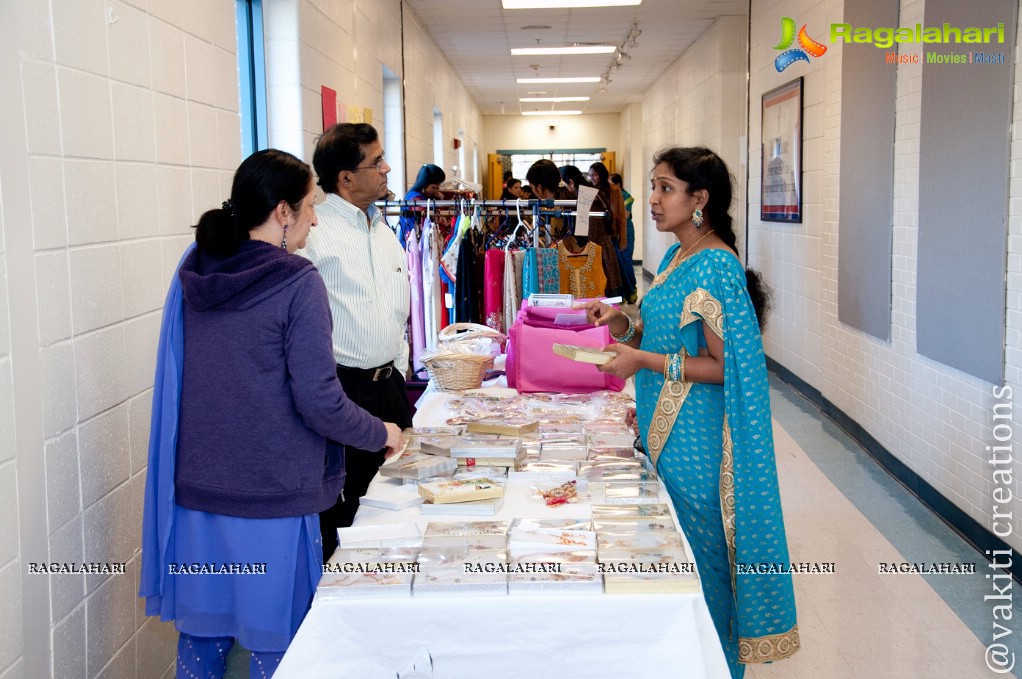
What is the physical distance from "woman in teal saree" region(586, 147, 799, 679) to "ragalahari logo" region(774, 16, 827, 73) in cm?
471

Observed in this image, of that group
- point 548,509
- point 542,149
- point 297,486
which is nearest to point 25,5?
point 297,486

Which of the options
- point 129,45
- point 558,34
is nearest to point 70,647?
point 129,45

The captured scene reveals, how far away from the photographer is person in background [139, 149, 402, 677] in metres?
2.06

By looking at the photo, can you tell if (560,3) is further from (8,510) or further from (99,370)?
(8,510)

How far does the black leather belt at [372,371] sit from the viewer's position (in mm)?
2965

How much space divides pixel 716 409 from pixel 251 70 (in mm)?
3516

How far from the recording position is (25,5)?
2.24 meters

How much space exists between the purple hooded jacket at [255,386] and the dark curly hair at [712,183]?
1.07 meters

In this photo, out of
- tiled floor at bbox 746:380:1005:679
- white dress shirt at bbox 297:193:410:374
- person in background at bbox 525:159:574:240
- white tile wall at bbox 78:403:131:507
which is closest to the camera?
white tile wall at bbox 78:403:131:507

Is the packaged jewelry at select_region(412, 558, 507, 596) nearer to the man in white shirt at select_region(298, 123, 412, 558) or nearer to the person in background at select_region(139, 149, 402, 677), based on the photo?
the person in background at select_region(139, 149, 402, 677)

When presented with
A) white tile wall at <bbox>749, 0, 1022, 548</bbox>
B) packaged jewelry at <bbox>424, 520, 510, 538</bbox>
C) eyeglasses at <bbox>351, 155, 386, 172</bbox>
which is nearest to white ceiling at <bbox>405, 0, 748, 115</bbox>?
white tile wall at <bbox>749, 0, 1022, 548</bbox>

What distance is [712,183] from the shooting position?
260cm

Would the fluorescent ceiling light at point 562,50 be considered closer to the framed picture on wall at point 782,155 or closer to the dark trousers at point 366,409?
the framed picture on wall at point 782,155

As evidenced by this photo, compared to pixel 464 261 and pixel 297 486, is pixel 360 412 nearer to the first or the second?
pixel 297 486
